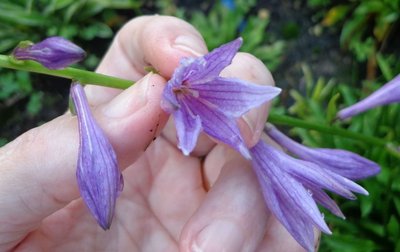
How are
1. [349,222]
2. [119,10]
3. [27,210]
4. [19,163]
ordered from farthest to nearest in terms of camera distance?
1. [119,10]
2. [349,222]
3. [27,210]
4. [19,163]

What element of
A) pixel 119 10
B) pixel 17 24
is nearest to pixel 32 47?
pixel 17 24

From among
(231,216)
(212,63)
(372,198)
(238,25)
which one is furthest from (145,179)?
(238,25)

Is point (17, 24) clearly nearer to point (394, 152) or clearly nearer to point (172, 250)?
point (172, 250)

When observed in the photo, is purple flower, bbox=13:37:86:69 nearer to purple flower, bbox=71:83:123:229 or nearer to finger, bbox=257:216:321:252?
purple flower, bbox=71:83:123:229

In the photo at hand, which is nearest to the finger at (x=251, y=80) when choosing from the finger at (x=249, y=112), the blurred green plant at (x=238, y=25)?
the finger at (x=249, y=112)

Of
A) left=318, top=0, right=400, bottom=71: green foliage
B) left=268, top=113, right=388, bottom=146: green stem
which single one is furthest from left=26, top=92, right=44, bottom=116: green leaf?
left=268, top=113, right=388, bottom=146: green stem

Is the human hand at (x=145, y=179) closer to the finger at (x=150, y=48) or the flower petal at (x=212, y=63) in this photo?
the finger at (x=150, y=48)
